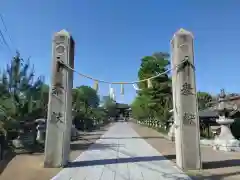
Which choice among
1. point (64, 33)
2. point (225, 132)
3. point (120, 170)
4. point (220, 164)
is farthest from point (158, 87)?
point (120, 170)

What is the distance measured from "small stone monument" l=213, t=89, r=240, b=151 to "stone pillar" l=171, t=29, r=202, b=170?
17.7 feet

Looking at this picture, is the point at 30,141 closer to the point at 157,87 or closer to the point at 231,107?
the point at 231,107

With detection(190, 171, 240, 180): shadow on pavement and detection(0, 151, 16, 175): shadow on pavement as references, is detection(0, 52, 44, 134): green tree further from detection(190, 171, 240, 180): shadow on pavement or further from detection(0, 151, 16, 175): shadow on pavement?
detection(190, 171, 240, 180): shadow on pavement

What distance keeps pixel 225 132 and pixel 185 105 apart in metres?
6.48

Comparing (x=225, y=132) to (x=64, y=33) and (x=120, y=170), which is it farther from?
(x=64, y=33)

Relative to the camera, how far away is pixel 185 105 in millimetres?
8703

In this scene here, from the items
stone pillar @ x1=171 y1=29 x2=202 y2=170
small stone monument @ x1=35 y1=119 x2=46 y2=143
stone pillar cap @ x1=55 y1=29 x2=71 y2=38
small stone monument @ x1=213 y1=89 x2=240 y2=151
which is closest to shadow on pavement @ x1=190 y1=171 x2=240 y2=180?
stone pillar @ x1=171 y1=29 x2=202 y2=170

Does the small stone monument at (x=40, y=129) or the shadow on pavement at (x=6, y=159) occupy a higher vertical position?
the small stone monument at (x=40, y=129)

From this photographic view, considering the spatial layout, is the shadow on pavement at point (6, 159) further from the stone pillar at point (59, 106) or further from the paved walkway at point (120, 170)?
the paved walkway at point (120, 170)

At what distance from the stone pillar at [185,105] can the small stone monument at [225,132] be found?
5.38 meters

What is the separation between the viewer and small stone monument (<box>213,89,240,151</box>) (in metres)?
13.0

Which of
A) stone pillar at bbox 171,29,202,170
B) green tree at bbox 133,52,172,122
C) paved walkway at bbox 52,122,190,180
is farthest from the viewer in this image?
green tree at bbox 133,52,172,122

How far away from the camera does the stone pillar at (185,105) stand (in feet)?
27.7

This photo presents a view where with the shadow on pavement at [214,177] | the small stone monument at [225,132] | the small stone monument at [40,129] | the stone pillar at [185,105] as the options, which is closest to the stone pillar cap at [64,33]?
the stone pillar at [185,105]
